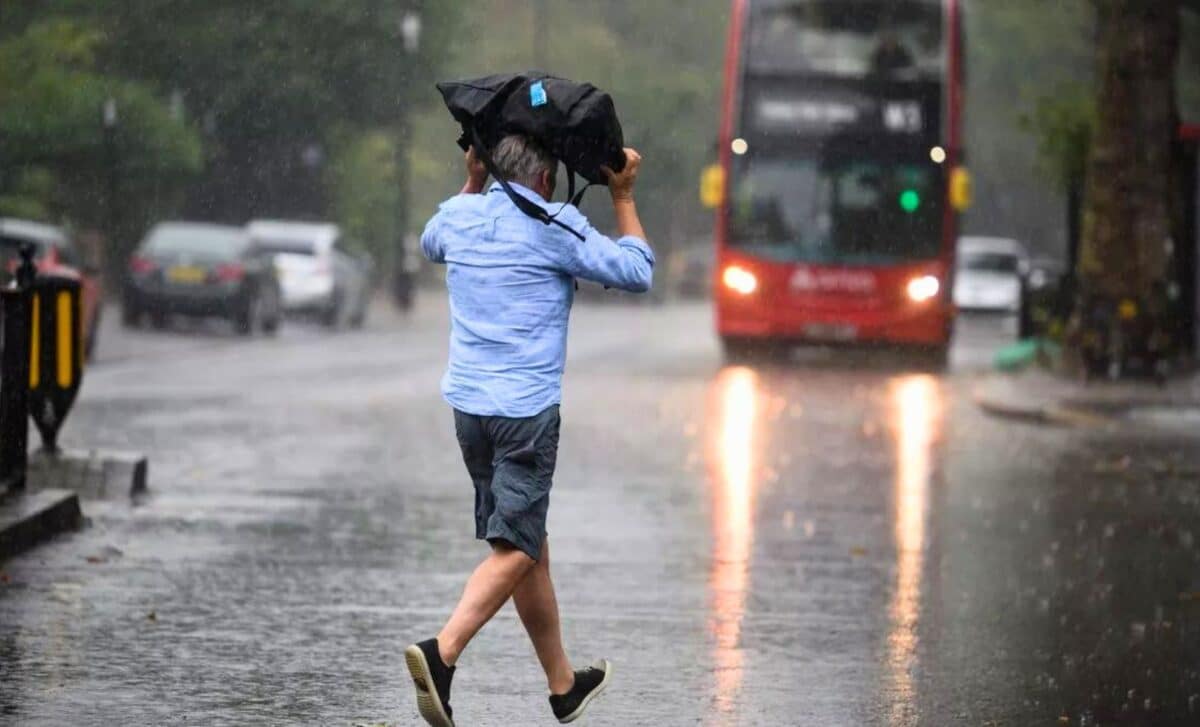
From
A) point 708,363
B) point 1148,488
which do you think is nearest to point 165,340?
point 708,363

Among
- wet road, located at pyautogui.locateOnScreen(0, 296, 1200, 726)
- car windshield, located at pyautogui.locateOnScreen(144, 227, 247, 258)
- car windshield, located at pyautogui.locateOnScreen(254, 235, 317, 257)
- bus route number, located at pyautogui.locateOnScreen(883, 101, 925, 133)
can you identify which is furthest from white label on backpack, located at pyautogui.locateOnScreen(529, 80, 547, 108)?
car windshield, located at pyautogui.locateOnScreen(254, 235, 317, 257)

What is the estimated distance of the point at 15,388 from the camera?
10883mm

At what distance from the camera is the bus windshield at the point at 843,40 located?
26938 millimetres

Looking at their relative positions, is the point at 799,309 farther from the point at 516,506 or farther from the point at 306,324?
the point at 516,506

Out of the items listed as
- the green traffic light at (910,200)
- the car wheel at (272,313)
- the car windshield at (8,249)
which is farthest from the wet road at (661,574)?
the car wheel at (272,313)

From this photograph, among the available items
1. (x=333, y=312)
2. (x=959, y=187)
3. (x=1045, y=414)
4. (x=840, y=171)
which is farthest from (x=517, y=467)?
(x=333, y=312)

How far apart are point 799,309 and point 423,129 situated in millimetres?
45854

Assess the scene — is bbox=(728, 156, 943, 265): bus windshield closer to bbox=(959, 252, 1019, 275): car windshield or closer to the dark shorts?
the dark shorts

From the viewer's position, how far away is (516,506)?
6113 mm

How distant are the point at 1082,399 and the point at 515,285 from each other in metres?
14.6

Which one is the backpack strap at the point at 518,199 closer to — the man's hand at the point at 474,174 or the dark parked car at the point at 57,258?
the man's hand at the point at 474,174

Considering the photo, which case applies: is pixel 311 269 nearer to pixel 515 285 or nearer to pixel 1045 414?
pixel 1045 414

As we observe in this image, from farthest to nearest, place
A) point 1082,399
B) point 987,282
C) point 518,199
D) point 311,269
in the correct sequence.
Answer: point 987,282, point 311,269, point 1082,399, point 518,199

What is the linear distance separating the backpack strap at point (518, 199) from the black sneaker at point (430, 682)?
1053mm
